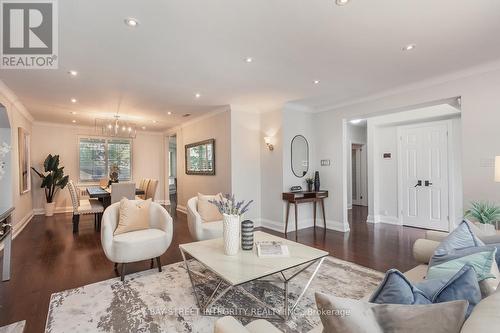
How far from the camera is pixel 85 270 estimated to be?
308 cm

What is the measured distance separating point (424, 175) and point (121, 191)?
6170mm

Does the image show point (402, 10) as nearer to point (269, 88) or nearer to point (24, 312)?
point (269, 88)

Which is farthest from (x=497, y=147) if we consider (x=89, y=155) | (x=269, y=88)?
(x=89, y=155)

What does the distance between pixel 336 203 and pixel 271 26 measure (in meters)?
3.91

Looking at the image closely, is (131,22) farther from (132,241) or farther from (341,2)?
(132,241)

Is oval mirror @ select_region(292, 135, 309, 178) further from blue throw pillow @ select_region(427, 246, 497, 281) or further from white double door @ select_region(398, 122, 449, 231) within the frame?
blue throw pillow @ select_region(427, 246, 497, 281)

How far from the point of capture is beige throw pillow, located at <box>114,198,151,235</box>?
300cm

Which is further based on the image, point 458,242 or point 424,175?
point 424,175

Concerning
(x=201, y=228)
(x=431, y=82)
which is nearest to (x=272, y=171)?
(x=201, y=228)

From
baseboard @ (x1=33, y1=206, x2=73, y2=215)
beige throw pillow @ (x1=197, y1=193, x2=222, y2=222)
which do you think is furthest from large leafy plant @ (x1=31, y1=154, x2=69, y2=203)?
beige throw pillow @ (x1=197, y1=193, x2=222, y2=222)

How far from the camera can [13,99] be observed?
4.52 metres

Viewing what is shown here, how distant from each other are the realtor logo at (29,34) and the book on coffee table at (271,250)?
2.68 meters

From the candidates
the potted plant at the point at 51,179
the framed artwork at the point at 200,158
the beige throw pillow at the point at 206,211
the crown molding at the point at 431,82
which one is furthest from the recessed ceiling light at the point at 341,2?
the potted plant at the point at 51,179

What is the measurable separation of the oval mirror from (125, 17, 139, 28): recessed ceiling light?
3.67 m
